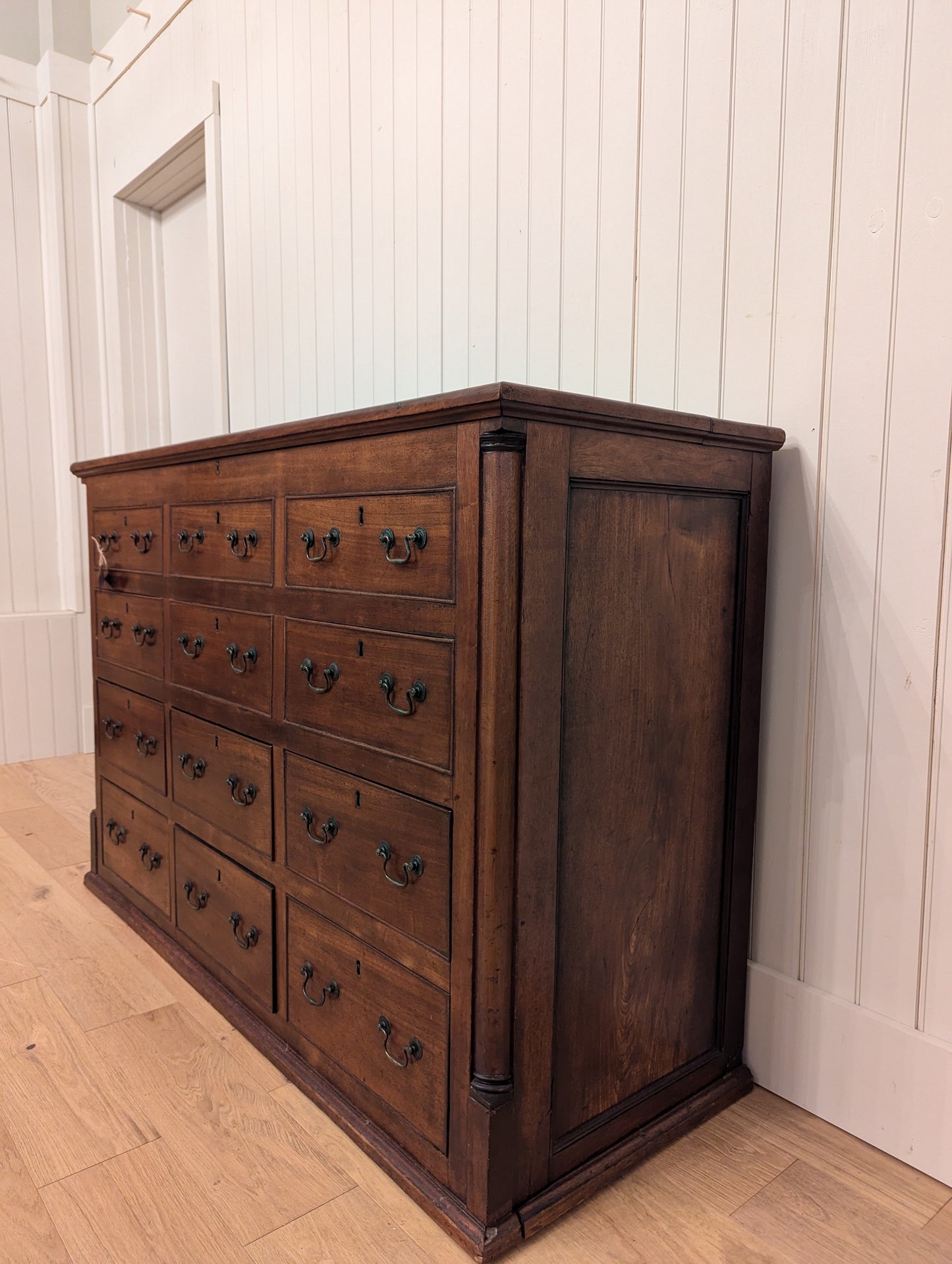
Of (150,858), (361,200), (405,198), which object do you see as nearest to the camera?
(150,858)

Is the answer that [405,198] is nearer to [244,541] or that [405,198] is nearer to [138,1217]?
[244,541]

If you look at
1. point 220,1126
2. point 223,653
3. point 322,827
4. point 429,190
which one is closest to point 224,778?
point 223,653

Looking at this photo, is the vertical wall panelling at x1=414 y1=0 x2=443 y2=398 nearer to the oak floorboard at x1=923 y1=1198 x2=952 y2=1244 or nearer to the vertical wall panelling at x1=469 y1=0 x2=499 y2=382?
the vertical wall panelling at x1=469 y1=0 x2=499 y2=382

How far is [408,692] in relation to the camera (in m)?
1.19

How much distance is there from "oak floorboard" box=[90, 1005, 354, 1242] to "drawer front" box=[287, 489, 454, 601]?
2.66 feet

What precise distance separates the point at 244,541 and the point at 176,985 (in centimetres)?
91

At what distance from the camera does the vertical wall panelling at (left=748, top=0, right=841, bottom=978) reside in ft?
4.33

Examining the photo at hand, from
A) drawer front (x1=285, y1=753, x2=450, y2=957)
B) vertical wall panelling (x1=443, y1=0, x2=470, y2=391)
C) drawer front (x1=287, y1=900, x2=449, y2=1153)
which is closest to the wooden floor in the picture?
drawer front (x1=287, y1=900, x2=449, y2=1153)

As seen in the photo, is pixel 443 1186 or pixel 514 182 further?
pixel 514 182

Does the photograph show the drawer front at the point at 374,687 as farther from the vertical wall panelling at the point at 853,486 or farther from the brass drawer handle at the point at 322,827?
the vertical wall panelling at the point at 853,486

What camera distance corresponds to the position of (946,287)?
120 centimetres

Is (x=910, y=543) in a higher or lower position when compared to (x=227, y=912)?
higher

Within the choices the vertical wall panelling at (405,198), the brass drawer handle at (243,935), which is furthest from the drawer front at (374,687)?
the vertical wall panelling at (405,198)

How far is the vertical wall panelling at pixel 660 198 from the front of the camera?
1509 mm
